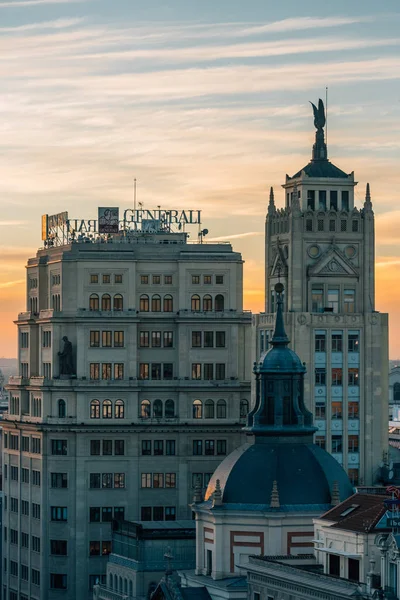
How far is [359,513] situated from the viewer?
187625 millimetres

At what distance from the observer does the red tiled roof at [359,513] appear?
600 ft

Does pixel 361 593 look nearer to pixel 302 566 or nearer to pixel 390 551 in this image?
pixel 390 551

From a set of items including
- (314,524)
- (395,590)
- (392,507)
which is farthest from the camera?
(314,524)

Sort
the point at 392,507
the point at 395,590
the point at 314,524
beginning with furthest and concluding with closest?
the point at 314,524 < the point at 392,507 < the point at 395,590

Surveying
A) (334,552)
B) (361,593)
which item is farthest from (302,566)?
(361,593)

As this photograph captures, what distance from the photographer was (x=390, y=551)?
167875 millimetres

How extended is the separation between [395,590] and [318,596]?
9.66 meters

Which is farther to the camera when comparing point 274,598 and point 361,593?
point 274,598

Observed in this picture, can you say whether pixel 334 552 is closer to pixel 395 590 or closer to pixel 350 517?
pixel 350 517

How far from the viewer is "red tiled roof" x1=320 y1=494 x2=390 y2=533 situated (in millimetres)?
182750

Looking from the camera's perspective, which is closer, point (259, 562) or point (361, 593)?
point (361, 593)

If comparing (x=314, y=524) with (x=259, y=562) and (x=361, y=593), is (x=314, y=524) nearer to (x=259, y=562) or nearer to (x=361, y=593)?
(x=259, y=562)

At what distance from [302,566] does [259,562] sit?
4252 mm

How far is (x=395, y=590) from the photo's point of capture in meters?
167
